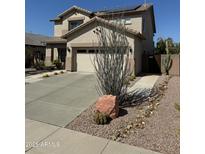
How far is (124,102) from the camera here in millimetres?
7832

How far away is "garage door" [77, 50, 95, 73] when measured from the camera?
671 inches

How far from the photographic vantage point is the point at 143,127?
5.43 meters

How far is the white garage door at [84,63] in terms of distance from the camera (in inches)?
672

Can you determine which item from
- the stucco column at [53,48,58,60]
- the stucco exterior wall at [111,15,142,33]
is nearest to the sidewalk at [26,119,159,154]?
the stucco exterior wall at [111,15,142,33]

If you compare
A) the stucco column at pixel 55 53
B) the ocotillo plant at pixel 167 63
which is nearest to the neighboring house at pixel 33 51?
the stucco column at pixel 55 53

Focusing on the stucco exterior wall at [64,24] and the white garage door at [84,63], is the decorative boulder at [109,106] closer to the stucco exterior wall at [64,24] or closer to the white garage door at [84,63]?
the white garage door at [84,63]

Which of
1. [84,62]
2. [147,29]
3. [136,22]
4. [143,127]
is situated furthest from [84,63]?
[143,127]

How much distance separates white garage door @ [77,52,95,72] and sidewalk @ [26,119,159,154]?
12.0 m

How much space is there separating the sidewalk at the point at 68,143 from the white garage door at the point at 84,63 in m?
12.0

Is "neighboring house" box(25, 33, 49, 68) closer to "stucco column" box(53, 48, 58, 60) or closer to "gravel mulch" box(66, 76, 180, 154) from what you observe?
"stucco column" box(53, 48, 58, 60)
